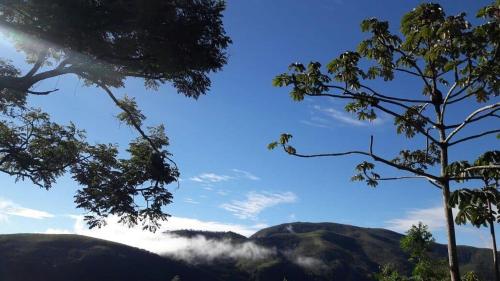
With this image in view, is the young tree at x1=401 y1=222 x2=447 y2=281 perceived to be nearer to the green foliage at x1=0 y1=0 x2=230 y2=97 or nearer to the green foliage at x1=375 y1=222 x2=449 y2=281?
the green foliage at x1=375 y1=222 x2=449 y2=281

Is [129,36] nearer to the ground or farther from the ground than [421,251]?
farther from the ground

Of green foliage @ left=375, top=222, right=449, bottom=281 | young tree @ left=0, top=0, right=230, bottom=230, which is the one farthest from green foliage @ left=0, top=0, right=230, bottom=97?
green foliage @ left=375, top=222, right=449, bottom=281

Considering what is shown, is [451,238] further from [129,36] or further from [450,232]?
[129,36]

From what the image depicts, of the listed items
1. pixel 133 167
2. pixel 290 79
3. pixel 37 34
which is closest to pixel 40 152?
pixel 133 167

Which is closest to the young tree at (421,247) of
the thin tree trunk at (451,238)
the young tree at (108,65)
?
the young tree at (108,65)

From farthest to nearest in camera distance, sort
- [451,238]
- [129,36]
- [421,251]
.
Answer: [421,251] < [129,36] < [451,238]

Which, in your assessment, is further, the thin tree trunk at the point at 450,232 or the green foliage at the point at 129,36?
the green foliage at the point at 129,36

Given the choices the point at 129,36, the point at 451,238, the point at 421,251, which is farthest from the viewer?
the point at 421,251

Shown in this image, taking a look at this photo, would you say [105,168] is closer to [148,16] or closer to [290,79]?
[148,16]

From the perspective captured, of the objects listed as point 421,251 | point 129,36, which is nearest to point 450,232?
point 129,36

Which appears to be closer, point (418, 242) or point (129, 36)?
point (129, 36)

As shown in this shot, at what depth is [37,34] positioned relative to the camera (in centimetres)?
1286

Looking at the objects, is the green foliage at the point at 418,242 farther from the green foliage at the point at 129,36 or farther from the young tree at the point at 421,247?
the green foliage at the point at 129,36

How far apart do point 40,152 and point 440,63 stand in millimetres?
17126
